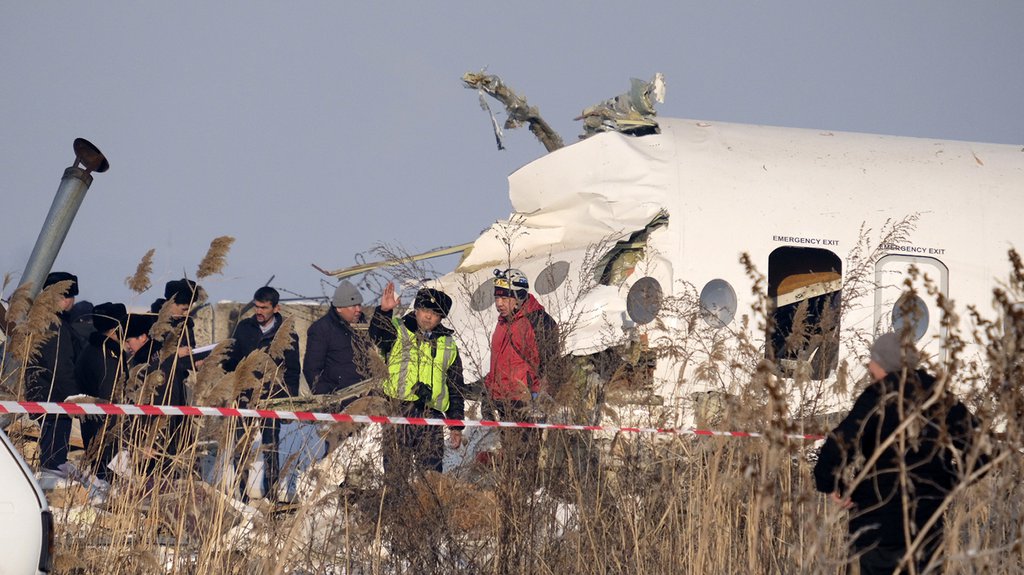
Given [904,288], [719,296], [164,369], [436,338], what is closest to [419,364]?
[436,338]

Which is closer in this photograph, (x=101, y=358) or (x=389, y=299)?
(x=101, y=358)

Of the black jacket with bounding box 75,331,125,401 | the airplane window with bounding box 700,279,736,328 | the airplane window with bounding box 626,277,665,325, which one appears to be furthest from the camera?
the airplane window with bounding box 700,279,736,328

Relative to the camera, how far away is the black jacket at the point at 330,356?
32.4 ft

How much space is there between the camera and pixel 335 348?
9938mm

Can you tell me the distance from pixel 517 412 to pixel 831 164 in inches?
217

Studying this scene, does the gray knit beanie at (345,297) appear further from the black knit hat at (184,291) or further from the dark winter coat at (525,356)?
the dark winter coat at (525,356)

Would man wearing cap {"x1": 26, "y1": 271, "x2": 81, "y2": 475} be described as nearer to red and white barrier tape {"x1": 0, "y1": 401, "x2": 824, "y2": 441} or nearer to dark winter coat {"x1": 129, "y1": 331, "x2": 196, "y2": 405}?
dark winter coat {"x1": 129, "y1": 331, "x2": 196, "y2": 405}

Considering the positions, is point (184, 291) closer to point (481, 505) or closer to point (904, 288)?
point (481, 505)

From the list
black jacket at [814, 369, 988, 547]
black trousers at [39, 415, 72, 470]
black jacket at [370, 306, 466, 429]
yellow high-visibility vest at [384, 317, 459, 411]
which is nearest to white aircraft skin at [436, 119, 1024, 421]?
black jacket at [370, 306, 466, 429]

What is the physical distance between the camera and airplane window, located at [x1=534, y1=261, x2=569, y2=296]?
34.4 feet

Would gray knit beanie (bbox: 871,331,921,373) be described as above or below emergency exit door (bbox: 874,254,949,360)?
below

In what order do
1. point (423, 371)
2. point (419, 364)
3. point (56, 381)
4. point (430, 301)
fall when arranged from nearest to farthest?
1. point (419, 364)
2. point (423, 371)
3. point (430, 301)
4. point (56, 381)

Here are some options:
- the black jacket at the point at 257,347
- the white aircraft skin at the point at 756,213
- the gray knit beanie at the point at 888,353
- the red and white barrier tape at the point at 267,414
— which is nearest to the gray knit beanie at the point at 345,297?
the black jacket at the point at 257,347

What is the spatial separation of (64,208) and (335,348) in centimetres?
274
